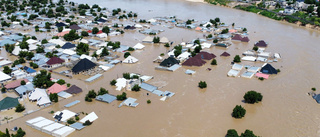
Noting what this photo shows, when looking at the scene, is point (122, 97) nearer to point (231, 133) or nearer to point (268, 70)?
point (231, 133)

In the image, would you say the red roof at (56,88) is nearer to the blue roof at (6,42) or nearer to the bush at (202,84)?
the bush at (202,84)

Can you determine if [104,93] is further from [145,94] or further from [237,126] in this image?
[237,126]

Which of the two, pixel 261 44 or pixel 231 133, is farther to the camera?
pixel 261 44

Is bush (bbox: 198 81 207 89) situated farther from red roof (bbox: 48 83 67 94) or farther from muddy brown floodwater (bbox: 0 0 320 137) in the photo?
red roof (bbox: 48 83 67 94)

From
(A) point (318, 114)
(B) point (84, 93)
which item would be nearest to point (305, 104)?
(A) point (318, 114)

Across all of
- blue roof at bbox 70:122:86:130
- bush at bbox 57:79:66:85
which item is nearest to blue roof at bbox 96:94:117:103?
blue roof at bbox 70:122:86:130

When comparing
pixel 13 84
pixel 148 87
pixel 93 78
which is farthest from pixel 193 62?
pixel 13 84
